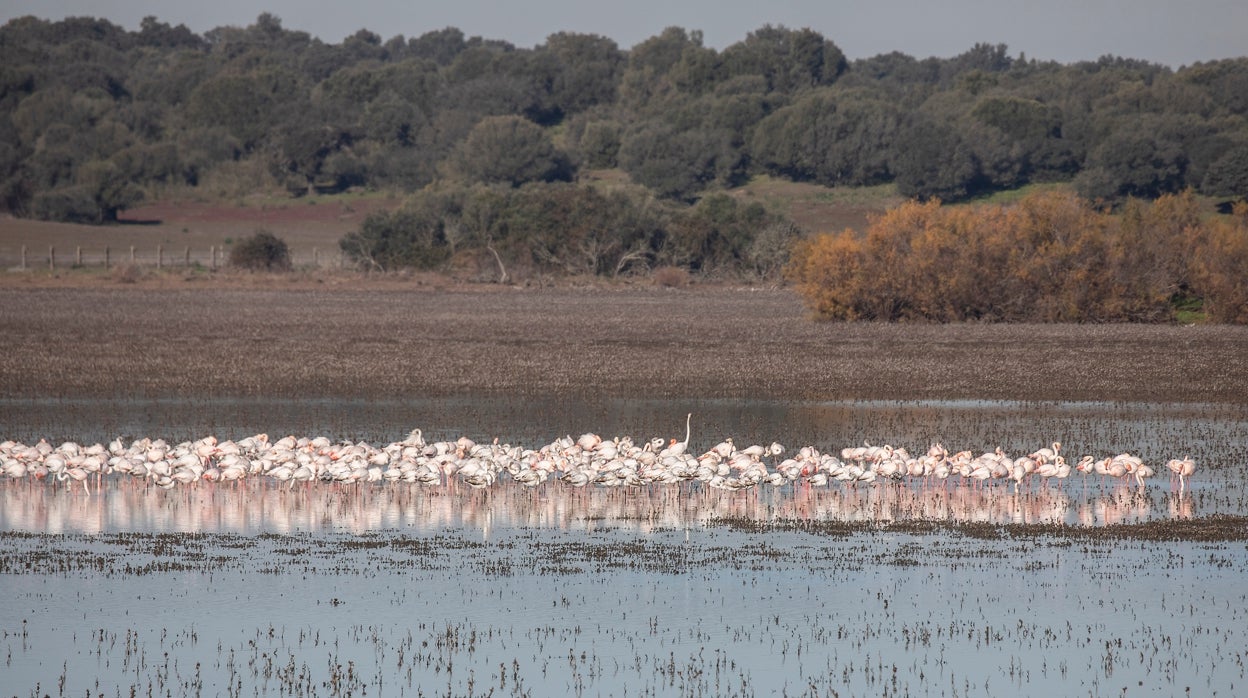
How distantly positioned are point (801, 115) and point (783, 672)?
9111 centimetres

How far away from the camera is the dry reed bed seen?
93.9ft

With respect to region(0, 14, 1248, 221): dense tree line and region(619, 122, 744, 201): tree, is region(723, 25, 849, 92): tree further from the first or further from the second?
region(619, 122, 744, 201): tree

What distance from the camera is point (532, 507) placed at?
17547 millimetres

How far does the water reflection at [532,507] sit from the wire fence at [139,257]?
48.9m

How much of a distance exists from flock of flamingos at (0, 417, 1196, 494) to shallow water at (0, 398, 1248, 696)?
9.1 inches

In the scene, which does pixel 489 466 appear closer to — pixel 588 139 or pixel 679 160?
pixel 679 160

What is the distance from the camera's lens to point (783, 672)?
11.5m

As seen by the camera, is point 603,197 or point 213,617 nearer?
point 213,617

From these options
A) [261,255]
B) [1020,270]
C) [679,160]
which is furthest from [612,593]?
[679,160]

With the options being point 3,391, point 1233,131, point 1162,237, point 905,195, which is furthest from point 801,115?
point 3,391

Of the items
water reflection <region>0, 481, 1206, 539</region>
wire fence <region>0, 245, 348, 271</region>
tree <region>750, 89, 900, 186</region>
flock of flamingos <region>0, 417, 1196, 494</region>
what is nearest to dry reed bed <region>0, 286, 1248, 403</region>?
flock of flamingos <region>0, 417, 1196, 494</region>

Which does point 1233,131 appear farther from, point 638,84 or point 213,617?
point 213,617

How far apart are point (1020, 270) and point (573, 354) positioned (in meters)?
17.2

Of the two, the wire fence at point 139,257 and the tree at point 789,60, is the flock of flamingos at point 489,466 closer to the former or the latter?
the wire fence at point 139,257
